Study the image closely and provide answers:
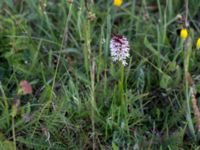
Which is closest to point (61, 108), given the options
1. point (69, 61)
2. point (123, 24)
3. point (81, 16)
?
point (69, 61)

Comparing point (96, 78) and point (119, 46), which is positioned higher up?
point (119, 46)

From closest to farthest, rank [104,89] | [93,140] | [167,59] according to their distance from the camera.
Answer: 1. [93,140]
2. [104,89]
3. [167,59]

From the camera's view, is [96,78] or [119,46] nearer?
[119,46]

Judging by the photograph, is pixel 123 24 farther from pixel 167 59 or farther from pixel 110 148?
pixel 110 148

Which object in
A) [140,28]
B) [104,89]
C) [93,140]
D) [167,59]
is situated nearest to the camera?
[93,140]

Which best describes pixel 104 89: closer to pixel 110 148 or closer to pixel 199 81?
pixel 110 148

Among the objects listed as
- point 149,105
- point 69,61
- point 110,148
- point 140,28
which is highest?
point 140,28

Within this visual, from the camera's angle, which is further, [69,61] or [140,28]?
[140,28]

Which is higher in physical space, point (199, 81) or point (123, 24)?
point (123, 24)
